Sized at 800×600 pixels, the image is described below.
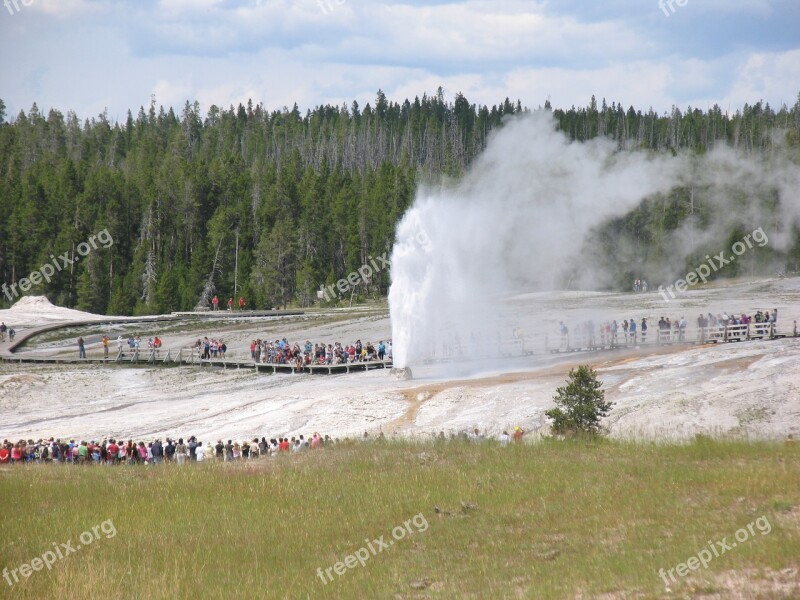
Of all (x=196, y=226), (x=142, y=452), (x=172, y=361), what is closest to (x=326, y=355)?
(x=172, y=361)

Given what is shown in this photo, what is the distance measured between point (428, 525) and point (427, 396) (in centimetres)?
1920

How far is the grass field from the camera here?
41.7 feet

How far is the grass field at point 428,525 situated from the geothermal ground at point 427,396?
746cm

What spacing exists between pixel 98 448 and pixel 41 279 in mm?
74706

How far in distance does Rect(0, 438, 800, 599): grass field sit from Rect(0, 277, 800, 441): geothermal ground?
24.5 ft

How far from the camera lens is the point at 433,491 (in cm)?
1791

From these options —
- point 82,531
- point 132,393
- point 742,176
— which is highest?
point 742,176

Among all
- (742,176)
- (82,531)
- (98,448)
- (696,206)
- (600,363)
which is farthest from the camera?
(742,176)

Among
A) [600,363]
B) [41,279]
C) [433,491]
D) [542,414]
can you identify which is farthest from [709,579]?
[41,279]

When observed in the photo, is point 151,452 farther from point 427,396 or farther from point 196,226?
point 196,226

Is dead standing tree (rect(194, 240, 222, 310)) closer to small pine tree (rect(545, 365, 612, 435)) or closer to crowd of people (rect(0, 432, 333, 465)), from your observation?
crowd of people (rect(0, 432, 333, 465))

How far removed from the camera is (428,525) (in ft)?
52.2

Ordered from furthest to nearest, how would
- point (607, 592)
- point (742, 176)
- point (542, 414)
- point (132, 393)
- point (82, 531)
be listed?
point (742, 176) → point (132, 393) → point (542, 414) → point (82, 531) → point (607, 592)

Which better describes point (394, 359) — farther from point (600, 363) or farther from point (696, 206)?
point (696, 206)
